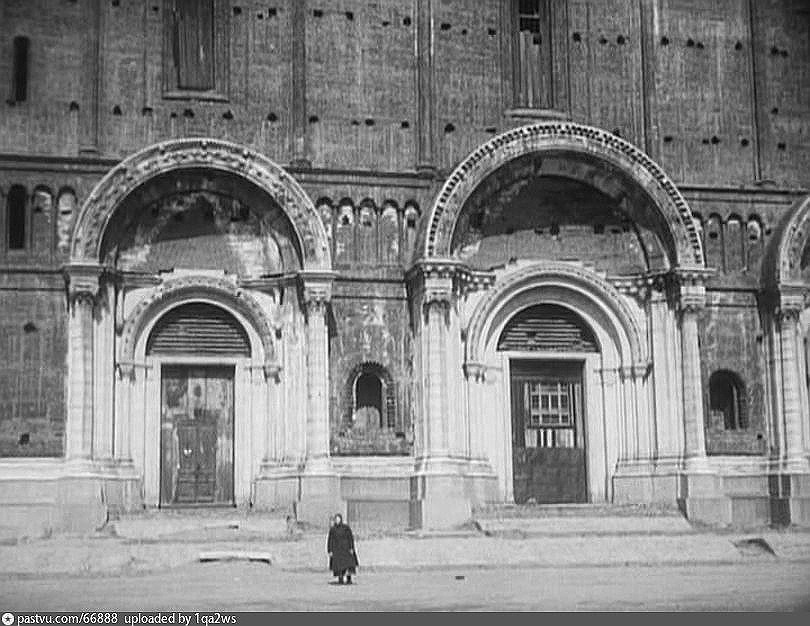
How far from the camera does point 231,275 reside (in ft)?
107

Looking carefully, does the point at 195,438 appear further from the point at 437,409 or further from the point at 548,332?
the point at 548,332

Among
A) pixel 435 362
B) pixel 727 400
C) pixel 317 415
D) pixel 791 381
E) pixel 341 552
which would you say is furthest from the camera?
pixel 727 400

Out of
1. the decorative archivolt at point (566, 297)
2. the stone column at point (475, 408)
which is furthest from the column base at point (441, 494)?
the decorative archivolt at point (566, 297)

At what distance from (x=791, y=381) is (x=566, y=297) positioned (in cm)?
531

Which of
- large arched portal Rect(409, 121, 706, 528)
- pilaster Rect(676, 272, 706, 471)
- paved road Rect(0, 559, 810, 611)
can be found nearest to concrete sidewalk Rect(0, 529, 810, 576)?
paved road Rect(0, 559, 810, 611)

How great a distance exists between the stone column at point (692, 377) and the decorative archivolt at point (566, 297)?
103 cm

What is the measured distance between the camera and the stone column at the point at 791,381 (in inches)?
1313

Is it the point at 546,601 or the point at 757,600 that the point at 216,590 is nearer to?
the point at 546,601

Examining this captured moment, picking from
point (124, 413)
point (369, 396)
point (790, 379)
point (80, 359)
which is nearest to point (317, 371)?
point (369, 396)

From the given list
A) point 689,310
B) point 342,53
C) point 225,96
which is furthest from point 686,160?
point 225,96

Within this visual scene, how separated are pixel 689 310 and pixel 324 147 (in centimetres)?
873

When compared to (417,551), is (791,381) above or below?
above

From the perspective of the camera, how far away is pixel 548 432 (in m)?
33.9

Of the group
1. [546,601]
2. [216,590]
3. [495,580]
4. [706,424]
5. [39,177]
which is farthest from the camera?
[706,424]
